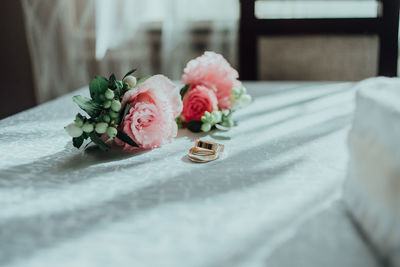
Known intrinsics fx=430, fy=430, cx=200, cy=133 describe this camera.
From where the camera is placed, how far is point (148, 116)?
770mm

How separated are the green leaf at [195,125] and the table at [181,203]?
25mm

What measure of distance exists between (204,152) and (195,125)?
181 mm

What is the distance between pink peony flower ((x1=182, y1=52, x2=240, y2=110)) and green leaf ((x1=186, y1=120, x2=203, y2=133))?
98 millimetres

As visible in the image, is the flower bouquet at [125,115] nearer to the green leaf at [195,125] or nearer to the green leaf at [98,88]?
the green leaf at [98,88]

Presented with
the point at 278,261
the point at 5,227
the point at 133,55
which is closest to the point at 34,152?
the point at 5,227

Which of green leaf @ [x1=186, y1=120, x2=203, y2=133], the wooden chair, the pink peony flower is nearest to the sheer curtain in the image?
the wooden chair

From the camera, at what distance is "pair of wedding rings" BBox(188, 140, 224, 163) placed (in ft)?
2.45

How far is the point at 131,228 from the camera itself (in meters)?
0.50

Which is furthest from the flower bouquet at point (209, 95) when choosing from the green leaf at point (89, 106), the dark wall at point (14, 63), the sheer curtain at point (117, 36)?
the dark wall at point (14, 63)

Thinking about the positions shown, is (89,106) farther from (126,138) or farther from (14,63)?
(14,63)

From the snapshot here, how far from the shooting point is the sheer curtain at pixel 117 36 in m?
2.34

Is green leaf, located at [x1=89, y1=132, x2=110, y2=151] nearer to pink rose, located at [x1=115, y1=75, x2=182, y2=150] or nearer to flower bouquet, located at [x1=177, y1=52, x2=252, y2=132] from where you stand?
pink rose, located at [x1=115, y1=75, x2=182, y2=150]

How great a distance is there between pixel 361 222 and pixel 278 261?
13 cm

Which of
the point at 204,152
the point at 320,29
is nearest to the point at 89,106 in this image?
the point at 204,152
